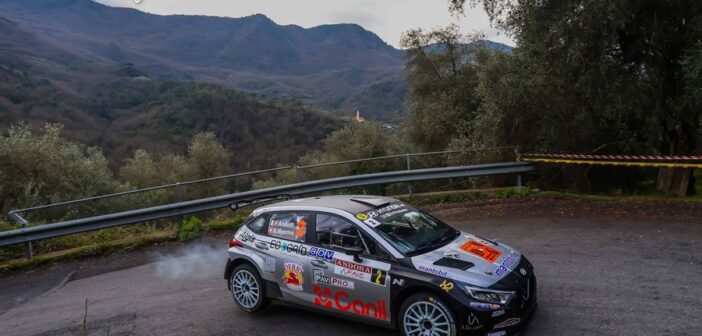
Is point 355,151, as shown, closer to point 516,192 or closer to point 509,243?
point 516,192

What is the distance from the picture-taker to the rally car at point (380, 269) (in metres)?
5.41

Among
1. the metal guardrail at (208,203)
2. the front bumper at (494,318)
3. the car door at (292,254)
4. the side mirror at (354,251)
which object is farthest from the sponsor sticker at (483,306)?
the metal guardrail at (208,203)

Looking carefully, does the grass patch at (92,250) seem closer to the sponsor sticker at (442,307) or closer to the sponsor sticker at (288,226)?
the sponsor sticker at (288,226)

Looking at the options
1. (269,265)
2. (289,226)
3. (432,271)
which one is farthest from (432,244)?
(269,265)

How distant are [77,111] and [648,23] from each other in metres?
155

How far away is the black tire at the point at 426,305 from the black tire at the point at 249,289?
2118 millimetres

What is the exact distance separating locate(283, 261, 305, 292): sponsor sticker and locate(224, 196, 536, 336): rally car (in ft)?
0.04

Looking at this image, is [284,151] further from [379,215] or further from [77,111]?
[379,215]

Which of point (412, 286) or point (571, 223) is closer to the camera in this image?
point (412, 286)

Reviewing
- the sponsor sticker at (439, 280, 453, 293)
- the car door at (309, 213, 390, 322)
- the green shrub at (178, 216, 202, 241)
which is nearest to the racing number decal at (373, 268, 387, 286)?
the car door at (309, 213, 390, 322)

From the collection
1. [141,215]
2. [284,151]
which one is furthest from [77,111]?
[141,215]

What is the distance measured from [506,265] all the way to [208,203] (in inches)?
313

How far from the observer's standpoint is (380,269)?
5895 mm

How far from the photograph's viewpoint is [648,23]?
11.7 metres
